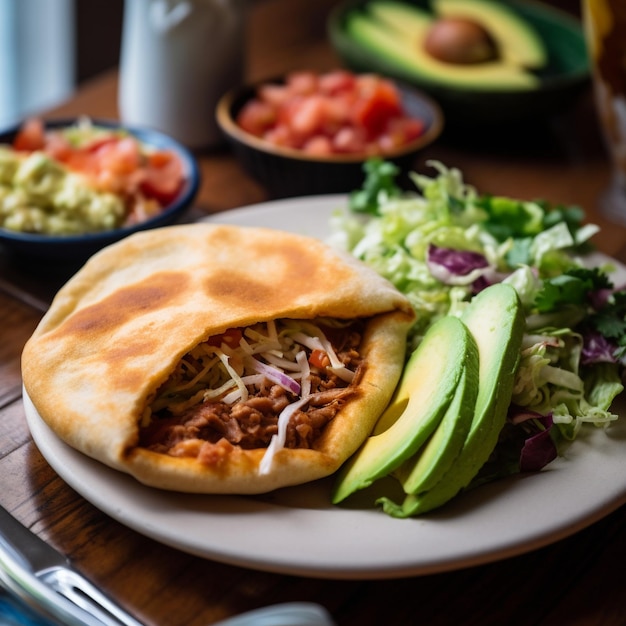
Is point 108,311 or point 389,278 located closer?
point 108,311

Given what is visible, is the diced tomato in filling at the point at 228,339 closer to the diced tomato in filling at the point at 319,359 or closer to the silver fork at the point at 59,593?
the diced tomato in filling at the point at 319,359

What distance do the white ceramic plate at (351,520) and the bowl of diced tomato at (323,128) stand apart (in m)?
1.55

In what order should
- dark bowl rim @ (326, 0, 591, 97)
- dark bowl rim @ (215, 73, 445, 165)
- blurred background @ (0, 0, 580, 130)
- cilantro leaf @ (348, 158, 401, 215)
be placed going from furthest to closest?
blurred background @ (0, 0, 580, 130)
dark bowl rim @ (326, 0, 591, 97)
dark bowl rim @ (215, 73, 445, 165)
cilantro leaf @ (348, 158, 401, 215)

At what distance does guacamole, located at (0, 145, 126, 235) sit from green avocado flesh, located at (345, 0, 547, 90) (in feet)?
5.47

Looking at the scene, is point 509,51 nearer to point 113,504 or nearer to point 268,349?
point 268,349

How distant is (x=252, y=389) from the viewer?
1.90 m

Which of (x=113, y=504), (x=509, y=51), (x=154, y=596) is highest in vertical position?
(x=509, y=51)

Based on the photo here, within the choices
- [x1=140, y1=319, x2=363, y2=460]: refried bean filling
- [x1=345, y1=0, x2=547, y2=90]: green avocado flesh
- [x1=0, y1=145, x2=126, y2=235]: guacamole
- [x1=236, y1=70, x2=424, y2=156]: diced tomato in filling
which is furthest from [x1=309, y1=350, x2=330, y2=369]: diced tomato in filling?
[x1=345, y1=0, x2=547, y2=90]: green avocado flesh

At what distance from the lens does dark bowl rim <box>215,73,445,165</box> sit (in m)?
3.02

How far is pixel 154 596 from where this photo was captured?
160 centimetres

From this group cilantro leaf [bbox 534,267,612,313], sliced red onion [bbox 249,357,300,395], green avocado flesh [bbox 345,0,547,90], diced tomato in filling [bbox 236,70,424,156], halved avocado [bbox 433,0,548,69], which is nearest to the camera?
sliced red onion [bbox 249,357,300,395]

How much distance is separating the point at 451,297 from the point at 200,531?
1.03 meters

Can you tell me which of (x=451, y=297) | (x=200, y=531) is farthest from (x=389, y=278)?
(x=200, y=531)

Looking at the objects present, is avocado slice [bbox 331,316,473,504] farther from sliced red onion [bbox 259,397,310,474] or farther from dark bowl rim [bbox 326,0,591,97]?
dark bowl rim [bbox 326,0,591,97]
